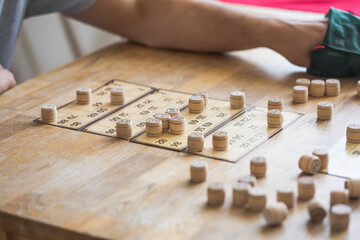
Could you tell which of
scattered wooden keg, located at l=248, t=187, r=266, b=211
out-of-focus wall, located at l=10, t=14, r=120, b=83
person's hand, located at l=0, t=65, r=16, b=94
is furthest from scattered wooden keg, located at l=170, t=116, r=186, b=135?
out-of-focus wall, located at l=10, t=14, r=120, b=83

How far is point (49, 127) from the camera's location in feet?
4.40

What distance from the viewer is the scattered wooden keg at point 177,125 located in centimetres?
126

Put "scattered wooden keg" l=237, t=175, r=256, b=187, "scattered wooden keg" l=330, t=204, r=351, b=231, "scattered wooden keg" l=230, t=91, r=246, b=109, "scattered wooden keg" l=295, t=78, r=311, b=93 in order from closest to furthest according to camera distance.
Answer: "scattered wooden keg" l=330, t=204, r=351, b=231
"scattered wooden keg" l=237, t=175, r=256, b=187
"scattered wooden keg" l=230, t=91, r=246, b=109
"scattered wooden keg" l=295, t=78, r=311, b=93

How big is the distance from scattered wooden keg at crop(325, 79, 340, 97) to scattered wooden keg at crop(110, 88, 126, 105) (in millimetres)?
514

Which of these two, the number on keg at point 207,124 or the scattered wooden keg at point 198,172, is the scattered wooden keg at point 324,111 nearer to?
the number on keg at point 207,124

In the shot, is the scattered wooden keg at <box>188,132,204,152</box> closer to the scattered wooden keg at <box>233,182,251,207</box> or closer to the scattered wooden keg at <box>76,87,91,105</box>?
the scattered wooden keg at <box>233,182,251,207</box>

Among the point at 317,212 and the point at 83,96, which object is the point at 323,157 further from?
the point at 83,96

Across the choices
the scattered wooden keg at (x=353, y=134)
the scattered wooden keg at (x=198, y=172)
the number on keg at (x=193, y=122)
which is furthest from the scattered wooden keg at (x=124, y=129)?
the scattered wooden keg at (x=353, y=134)

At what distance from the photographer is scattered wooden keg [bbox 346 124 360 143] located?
3.92 feet

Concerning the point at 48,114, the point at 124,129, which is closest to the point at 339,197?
the point at 124,129

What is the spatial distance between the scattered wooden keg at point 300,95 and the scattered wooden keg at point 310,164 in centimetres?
38

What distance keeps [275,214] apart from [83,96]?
71 cm

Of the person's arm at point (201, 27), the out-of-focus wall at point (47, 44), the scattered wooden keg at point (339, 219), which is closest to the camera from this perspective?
the scattered wooden keg at point (339, 219)

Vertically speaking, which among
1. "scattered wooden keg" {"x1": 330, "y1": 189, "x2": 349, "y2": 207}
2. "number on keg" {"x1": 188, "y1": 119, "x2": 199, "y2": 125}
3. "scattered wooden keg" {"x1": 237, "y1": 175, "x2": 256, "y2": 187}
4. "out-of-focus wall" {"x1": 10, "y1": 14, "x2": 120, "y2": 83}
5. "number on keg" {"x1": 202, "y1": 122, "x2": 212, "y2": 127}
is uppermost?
"scattered wooden keg" {"x1": 330, "y1": 189, "x2": 349, "y2": 207}
